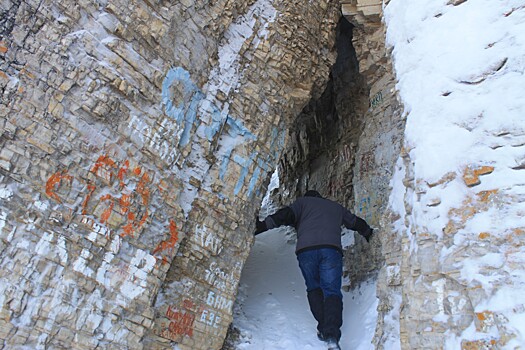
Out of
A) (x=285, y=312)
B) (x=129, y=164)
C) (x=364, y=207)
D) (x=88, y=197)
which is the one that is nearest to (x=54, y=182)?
(x=88, y=197)

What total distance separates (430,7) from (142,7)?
3.10m

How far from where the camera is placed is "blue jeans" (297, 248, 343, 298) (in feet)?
17.4

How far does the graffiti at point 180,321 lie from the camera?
4.59 metres

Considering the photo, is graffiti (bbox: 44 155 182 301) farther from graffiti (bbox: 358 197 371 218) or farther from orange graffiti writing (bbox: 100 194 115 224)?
graffiti (bbox: 358 197 371 218)

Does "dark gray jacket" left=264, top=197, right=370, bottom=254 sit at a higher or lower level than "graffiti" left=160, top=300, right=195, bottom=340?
higher

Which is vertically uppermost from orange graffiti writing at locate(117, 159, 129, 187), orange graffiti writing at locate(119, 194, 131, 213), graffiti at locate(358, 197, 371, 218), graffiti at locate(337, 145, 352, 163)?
graffiti at locate(337, 145, 352, 163)

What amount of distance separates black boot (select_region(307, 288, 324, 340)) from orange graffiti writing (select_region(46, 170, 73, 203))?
311 centimetres

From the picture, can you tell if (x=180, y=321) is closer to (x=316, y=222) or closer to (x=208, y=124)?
(x=316, y=222)

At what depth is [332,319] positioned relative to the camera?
5066 millimetres

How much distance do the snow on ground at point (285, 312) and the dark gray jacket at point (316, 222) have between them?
0.89m

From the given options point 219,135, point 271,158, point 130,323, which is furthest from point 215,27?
point 130,323

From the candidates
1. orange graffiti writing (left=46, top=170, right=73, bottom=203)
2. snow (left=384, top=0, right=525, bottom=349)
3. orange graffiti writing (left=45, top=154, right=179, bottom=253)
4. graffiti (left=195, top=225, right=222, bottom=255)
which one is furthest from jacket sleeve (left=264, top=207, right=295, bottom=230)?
orange graffiti writing (left=46, top=170, right=73, bottom=203)

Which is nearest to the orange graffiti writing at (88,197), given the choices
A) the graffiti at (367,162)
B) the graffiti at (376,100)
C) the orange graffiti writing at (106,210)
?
the orange graffiti writing at (106,210)

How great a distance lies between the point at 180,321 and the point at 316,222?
212 cm
